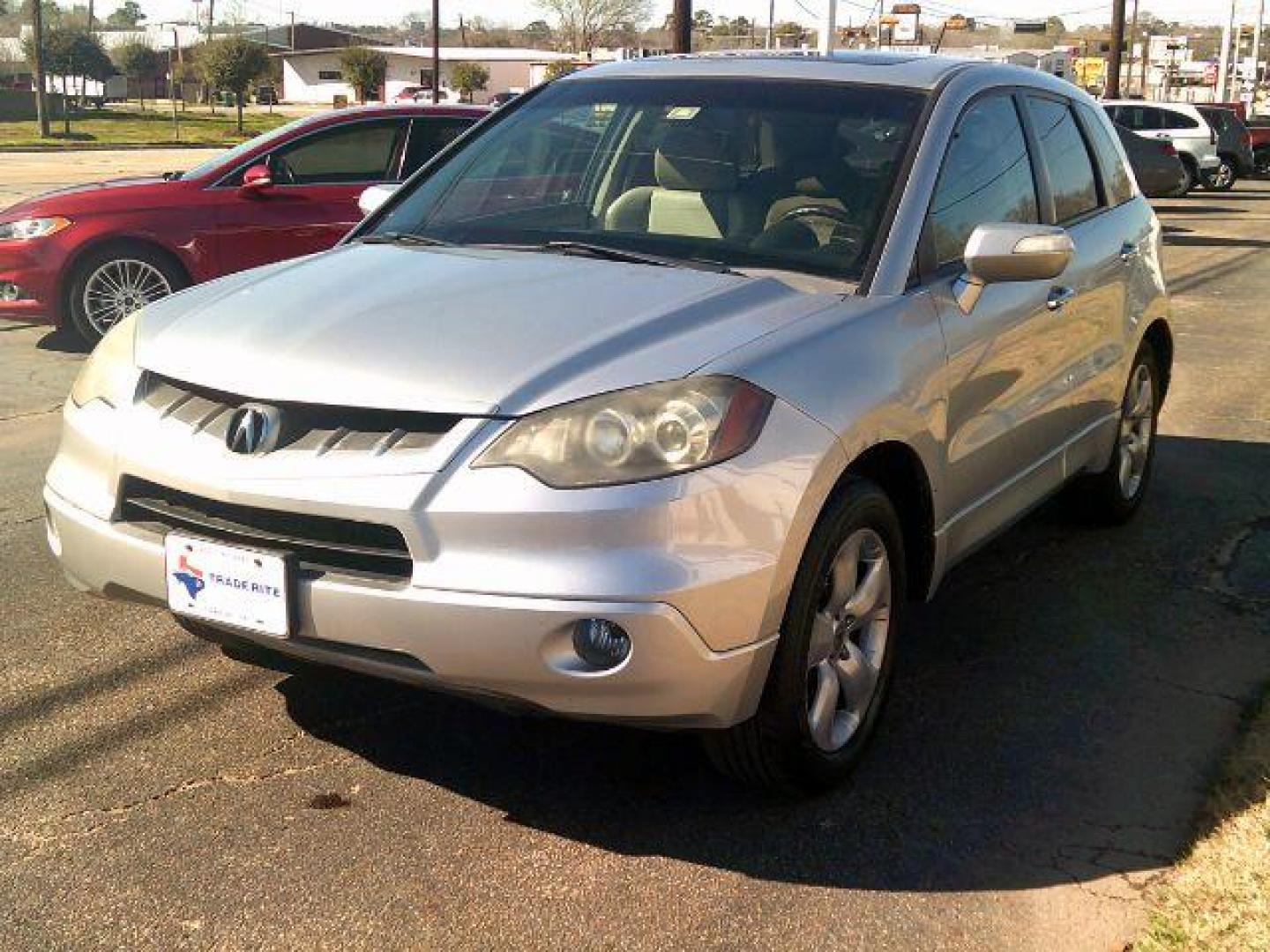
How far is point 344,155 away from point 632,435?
7.28 m

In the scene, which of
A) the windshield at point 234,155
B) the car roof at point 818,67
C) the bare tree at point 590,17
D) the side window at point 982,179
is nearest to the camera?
the side window at point 982,179

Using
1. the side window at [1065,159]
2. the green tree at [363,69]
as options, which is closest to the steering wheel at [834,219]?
the side window at [1065,159]

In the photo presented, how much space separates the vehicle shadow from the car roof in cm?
170

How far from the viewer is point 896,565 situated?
3.53m

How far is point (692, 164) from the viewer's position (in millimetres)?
4199

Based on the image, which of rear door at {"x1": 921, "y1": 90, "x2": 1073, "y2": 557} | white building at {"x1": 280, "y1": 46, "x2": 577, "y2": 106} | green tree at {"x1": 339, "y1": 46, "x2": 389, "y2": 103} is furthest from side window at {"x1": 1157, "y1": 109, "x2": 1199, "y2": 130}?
white building at {"x1": 280, "y1": 46, "x2": 577, "y2": 106}

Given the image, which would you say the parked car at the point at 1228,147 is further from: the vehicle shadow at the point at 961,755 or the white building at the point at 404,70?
the white building at the point at 404,70

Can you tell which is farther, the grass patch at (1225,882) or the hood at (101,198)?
the hood at (101,198)

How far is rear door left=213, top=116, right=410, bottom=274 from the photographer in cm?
926

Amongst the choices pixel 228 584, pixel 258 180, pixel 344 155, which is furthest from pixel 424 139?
pixel 228 584

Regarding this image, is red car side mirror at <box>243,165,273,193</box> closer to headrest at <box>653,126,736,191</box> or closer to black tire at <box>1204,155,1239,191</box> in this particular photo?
headrest at <box>653,126,736,191</box>

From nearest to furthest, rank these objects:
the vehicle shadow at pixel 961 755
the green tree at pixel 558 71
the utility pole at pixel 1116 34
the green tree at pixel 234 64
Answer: the vehicle shadow at pixel 961 755 < the green tree at pixel 558 71 < the utility pole at pixel 1116 34 < the green tree at pixel 234 64

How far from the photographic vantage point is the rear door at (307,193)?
9258mm

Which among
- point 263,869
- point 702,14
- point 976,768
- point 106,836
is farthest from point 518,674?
point 702,14
